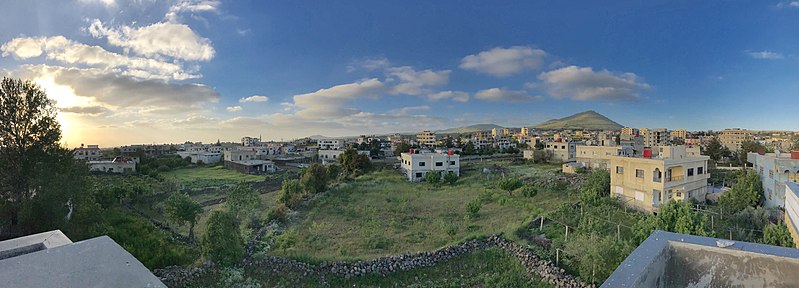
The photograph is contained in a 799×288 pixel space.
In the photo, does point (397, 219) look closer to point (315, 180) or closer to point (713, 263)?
point (315, 180)

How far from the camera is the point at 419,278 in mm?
11117

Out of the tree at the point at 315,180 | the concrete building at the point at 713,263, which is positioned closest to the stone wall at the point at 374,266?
the concrete building at the point at 713,263

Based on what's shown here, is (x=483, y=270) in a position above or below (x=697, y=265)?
below

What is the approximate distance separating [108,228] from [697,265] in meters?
16.2

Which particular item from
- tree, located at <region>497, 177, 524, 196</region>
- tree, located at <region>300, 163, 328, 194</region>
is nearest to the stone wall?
tree, located at <region>497, 177, 524, 196</region>

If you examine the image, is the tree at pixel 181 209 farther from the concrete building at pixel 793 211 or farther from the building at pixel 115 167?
the building at pixel 115 167

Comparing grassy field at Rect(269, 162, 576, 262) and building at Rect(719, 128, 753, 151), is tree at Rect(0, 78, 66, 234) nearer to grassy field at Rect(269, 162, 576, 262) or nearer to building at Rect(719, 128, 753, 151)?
grassy field at Rect(269, 162, 576, 262)

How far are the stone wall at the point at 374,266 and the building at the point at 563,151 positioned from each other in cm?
3727

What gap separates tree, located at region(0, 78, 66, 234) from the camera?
40.3ft

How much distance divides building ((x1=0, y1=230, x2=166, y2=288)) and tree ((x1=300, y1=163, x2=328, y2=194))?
19747 millimetres

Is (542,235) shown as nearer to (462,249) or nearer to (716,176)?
Answer: (462,249)

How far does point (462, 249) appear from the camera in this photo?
12.6 metres

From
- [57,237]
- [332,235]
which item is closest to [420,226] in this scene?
[332,235]

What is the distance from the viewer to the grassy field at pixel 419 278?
1055 centimetres
